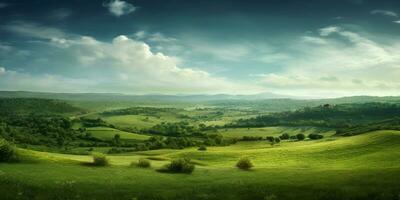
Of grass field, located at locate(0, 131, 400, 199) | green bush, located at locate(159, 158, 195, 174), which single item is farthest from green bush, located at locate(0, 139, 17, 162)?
green bush, located at locate(159, 158, 195, 174)

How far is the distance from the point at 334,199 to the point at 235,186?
38.1ft

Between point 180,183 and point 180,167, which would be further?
point 180,167

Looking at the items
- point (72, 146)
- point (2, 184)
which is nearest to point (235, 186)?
point (2, 184)

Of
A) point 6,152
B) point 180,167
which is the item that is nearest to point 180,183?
point 180,167

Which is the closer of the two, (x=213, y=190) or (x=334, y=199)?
(x=334, y=199)

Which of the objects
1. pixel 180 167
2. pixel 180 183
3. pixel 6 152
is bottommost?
pixel 180 183

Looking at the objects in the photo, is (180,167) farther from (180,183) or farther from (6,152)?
(6,152)

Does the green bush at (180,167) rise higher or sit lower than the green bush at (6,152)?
lower

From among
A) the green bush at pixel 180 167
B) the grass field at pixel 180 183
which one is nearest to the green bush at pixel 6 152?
the grass field at pixel 180 183

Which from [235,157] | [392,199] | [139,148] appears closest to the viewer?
[392,199]

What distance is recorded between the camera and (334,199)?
132ft

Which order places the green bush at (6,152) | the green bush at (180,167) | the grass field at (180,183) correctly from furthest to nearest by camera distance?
the green bush at (180,167) < the green bush at (6,152) < the grass field at (180,183)

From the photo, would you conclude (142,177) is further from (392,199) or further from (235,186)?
(392,199)

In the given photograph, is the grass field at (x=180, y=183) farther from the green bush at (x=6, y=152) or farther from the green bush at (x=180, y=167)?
the green bush at (x=6, y=152)
